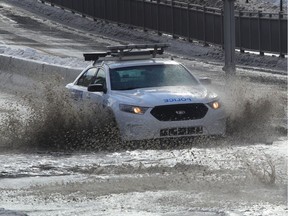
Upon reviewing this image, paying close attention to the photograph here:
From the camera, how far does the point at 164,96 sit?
1566 cm

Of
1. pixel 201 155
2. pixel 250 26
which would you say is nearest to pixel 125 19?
pixel 250 26

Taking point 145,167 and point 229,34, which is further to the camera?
point 229,34

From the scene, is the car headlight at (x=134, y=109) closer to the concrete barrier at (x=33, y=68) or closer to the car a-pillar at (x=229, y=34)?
the car a-pillar at (x=229, y=34)

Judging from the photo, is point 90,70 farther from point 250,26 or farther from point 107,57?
point 250,26

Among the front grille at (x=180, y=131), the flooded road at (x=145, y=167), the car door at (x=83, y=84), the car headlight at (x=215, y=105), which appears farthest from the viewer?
the car door at (x=83, y=84)

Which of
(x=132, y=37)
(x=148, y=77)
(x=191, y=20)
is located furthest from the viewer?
(x=132, y=37)

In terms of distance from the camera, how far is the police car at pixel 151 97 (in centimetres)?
1532

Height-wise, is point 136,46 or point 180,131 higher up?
point 136,46

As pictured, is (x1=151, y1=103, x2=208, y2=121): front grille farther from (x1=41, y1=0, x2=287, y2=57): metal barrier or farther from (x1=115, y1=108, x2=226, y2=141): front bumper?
(x1=41, y1=0, x2=287, y2=57): metal barrier

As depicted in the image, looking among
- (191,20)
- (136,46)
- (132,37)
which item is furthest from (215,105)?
(132,37)

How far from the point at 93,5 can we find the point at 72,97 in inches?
1517

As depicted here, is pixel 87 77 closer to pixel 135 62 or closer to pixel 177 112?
pixel 135 62

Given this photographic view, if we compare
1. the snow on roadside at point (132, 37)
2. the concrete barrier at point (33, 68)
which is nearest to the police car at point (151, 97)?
the concrete barrier at point (33, 68)

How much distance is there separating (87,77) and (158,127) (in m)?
2.70
